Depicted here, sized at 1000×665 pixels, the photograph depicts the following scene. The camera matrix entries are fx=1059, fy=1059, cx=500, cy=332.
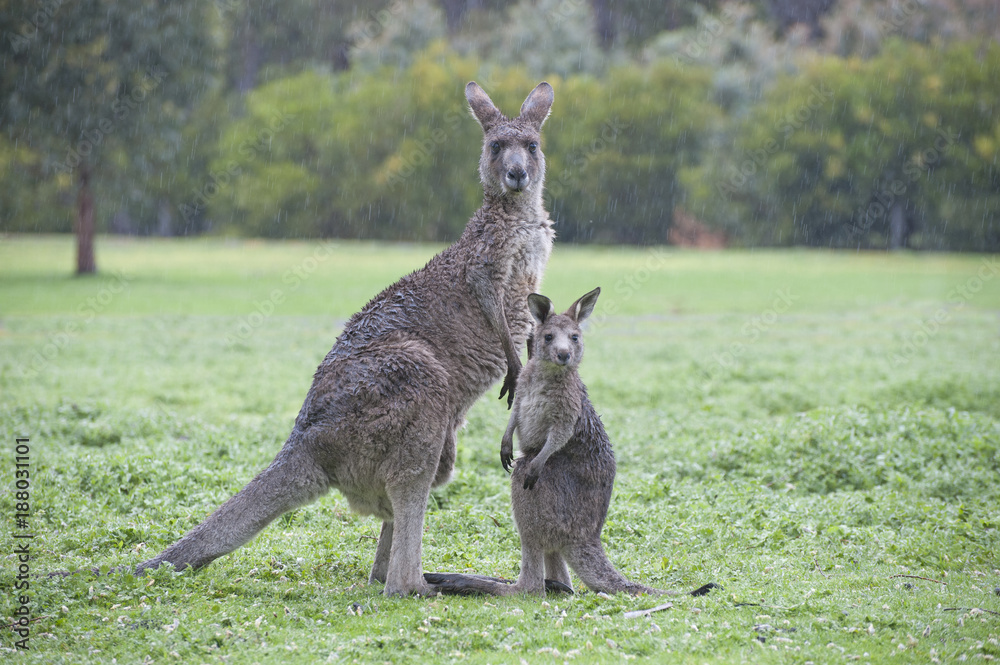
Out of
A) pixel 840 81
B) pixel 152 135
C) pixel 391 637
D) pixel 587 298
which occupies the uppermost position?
pixel 840 81

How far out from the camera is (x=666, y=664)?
4.48 m

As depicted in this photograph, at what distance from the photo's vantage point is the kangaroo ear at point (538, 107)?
629 centimetres

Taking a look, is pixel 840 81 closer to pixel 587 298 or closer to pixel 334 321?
pixel 334 321

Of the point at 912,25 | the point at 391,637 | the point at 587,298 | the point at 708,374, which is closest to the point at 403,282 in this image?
the point at 587,298

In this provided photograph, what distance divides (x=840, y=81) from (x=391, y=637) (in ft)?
116
